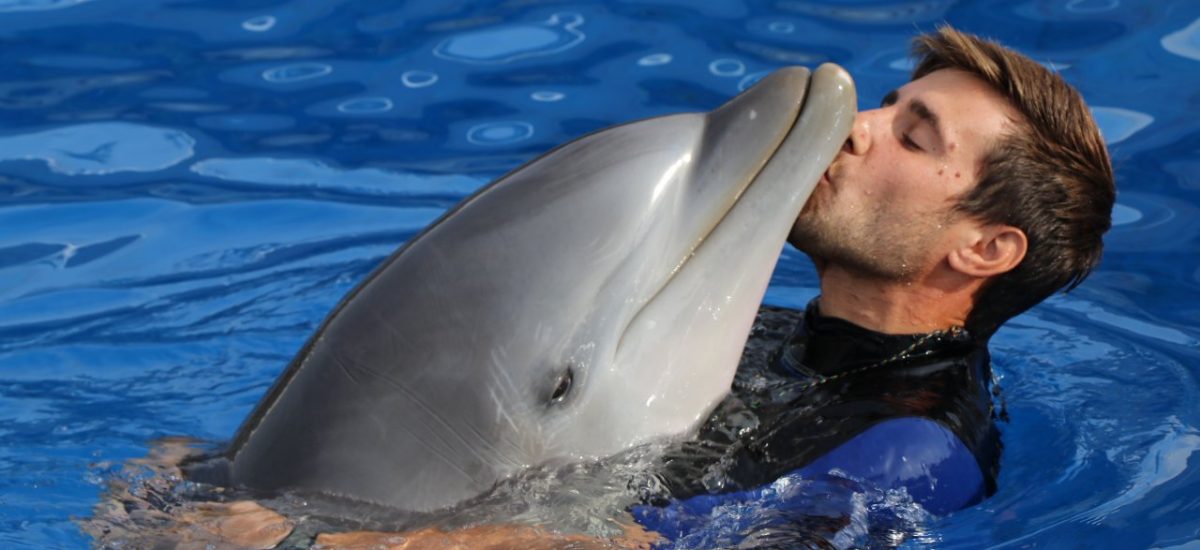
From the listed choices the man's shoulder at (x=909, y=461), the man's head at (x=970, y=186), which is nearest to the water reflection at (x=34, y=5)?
the man's head at (x=970, y=186)

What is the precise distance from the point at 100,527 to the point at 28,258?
12.4ft

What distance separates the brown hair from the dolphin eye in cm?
178

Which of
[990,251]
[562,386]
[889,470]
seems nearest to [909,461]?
[889,470]

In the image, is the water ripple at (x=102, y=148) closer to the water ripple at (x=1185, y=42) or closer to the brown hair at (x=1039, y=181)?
the brown hair at (x=1039, y=181)

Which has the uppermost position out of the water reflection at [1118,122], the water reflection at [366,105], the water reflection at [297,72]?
the water reflection at [1118,122]

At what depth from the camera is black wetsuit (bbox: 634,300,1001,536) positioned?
4941 mm

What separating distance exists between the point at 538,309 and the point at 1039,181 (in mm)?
2072

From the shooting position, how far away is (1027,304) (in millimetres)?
5875

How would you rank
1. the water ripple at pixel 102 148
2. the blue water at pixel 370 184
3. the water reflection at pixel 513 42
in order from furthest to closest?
the water reflection at pixel 513 42 < the water ripple at pixel 102 148 < the blue water at pixel 370 184

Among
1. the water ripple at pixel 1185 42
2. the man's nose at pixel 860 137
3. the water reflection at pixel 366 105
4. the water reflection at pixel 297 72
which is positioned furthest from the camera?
the water reflection at pixel 297 72

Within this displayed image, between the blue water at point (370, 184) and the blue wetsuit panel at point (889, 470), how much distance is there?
28 cm

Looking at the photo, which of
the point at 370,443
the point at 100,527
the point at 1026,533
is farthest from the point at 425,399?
the point at 1026,533

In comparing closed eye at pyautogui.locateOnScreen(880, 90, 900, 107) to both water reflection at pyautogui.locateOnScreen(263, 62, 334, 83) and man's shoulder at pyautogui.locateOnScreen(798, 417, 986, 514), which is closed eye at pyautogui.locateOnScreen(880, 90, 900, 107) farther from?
water reflection at pyautogui.locateOnScreen(263, 62, 334, 83)

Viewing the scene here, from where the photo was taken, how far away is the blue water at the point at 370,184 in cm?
620
